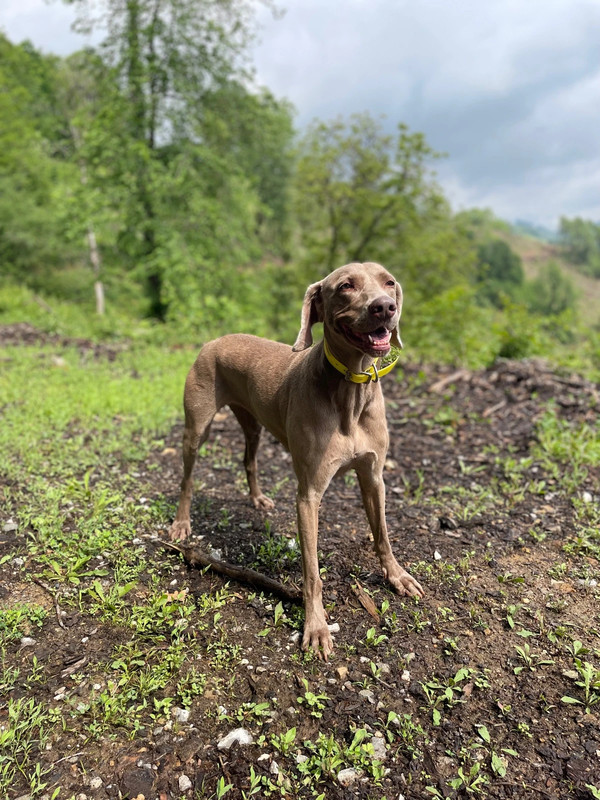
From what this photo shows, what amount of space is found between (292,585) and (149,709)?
1.05 metres

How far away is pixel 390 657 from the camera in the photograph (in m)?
2.50

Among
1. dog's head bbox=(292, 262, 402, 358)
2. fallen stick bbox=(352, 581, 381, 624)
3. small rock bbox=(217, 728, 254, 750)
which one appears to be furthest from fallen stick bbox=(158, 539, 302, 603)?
dog's head bbox=(292, 262, 402, 358)

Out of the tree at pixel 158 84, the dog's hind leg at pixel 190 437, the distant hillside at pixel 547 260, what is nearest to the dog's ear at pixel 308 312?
the dog's hind leg at pixel 190 437

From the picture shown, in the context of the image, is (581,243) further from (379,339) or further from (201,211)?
(379,339)

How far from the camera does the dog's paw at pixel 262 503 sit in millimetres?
3973

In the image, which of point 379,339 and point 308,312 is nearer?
point 379,339

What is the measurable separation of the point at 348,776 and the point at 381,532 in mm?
1246

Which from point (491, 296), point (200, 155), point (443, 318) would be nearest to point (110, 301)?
point (200, 155)

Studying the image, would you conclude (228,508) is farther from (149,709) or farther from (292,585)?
(149,709)

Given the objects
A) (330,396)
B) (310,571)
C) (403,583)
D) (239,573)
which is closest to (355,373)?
(330,396)

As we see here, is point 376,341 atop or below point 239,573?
atop

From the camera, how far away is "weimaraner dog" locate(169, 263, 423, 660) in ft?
7.45

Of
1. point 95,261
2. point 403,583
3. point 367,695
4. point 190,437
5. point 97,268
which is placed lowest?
point 367,695

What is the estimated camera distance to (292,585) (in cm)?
304
